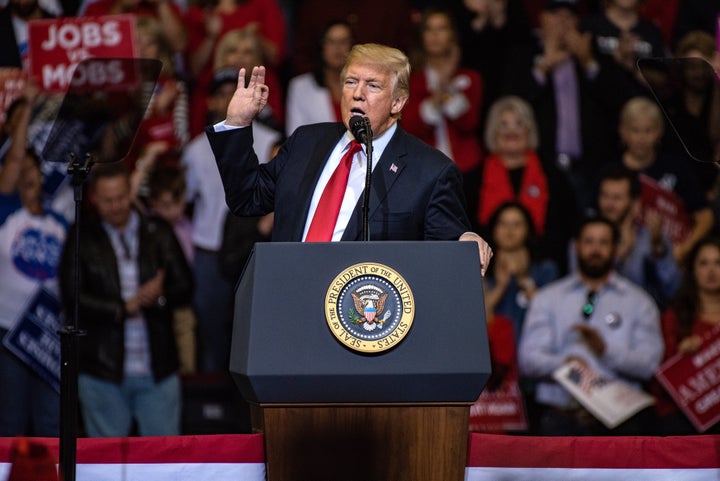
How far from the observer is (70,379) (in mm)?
3422

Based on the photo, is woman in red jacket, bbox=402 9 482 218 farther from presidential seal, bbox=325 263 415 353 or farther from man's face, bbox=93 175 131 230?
presidential seal, bbox=325 263 415 353

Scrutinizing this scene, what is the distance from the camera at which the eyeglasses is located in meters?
6.07

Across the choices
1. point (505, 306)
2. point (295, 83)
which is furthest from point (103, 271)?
point (505, 306)

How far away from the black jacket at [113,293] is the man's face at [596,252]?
206 cm

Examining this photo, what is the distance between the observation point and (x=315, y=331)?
277 centimetres

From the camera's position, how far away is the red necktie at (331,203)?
328 cm

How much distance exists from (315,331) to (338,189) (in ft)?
2.10

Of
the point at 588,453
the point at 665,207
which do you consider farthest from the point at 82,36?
the point at 588,453

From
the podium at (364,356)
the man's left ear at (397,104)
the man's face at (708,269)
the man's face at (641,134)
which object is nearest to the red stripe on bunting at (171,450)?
the podium at (364,356)

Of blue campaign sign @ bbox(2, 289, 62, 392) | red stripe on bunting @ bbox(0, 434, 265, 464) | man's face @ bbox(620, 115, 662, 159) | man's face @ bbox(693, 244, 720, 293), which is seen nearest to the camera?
red stripe on bunting @ bbox(0, 434, 265, 464)

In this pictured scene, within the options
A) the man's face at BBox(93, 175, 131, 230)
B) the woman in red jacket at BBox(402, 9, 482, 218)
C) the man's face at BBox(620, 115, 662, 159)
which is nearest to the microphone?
the man's face at BBox(93, 175, 131, 230)

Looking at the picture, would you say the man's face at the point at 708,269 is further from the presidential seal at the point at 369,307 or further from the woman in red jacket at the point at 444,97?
the presidential seal at the point at 369,307

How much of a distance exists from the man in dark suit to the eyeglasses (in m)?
2.81

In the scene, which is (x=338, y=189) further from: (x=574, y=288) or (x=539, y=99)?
(x=539, y=99)
